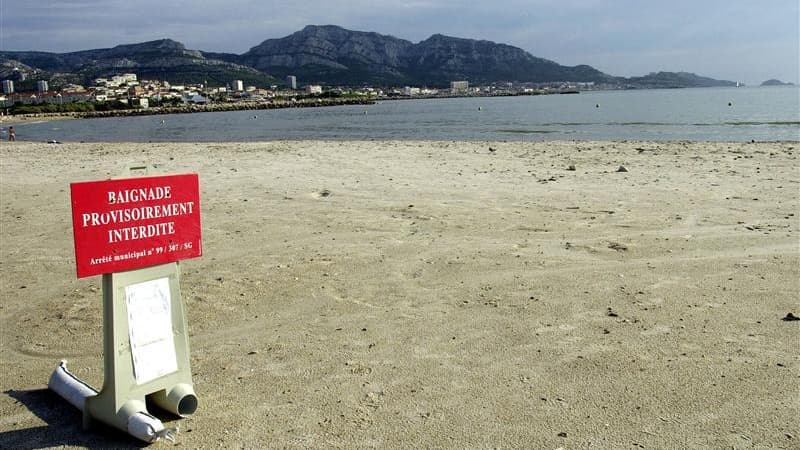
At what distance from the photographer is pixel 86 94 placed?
167750mm

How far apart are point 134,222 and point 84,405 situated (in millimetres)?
1164

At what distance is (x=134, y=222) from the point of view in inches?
144

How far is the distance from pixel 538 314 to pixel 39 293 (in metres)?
4.94

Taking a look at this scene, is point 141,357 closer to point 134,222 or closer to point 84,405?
point 84,405

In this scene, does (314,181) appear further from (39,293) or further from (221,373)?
(221,373)

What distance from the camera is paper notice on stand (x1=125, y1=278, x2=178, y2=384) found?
3801 millimetres

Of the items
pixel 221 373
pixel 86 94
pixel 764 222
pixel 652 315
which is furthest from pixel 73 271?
pixel 86 94

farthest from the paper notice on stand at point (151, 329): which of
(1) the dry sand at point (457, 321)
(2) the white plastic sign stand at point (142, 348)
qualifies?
(1) the dry sand at point (457, 321)

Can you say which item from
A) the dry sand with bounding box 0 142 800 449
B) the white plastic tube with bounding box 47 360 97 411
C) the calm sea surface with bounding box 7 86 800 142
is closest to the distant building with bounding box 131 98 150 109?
the calm sea surface with bounding box 7 86 800 142

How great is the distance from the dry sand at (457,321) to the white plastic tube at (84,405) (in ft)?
0.36

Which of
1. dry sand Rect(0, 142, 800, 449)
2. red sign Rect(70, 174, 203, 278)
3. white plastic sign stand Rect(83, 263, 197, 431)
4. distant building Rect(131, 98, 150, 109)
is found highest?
distant building Rect(131, 98, 150, 109)

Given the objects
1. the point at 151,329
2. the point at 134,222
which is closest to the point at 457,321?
the point at 151,329

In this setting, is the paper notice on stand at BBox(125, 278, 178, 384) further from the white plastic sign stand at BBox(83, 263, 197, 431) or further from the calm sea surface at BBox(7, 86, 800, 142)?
the calm sea surface at BBox(7, 86, 800, 142)

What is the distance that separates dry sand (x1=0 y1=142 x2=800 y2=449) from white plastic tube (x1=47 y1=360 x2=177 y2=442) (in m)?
0.11
